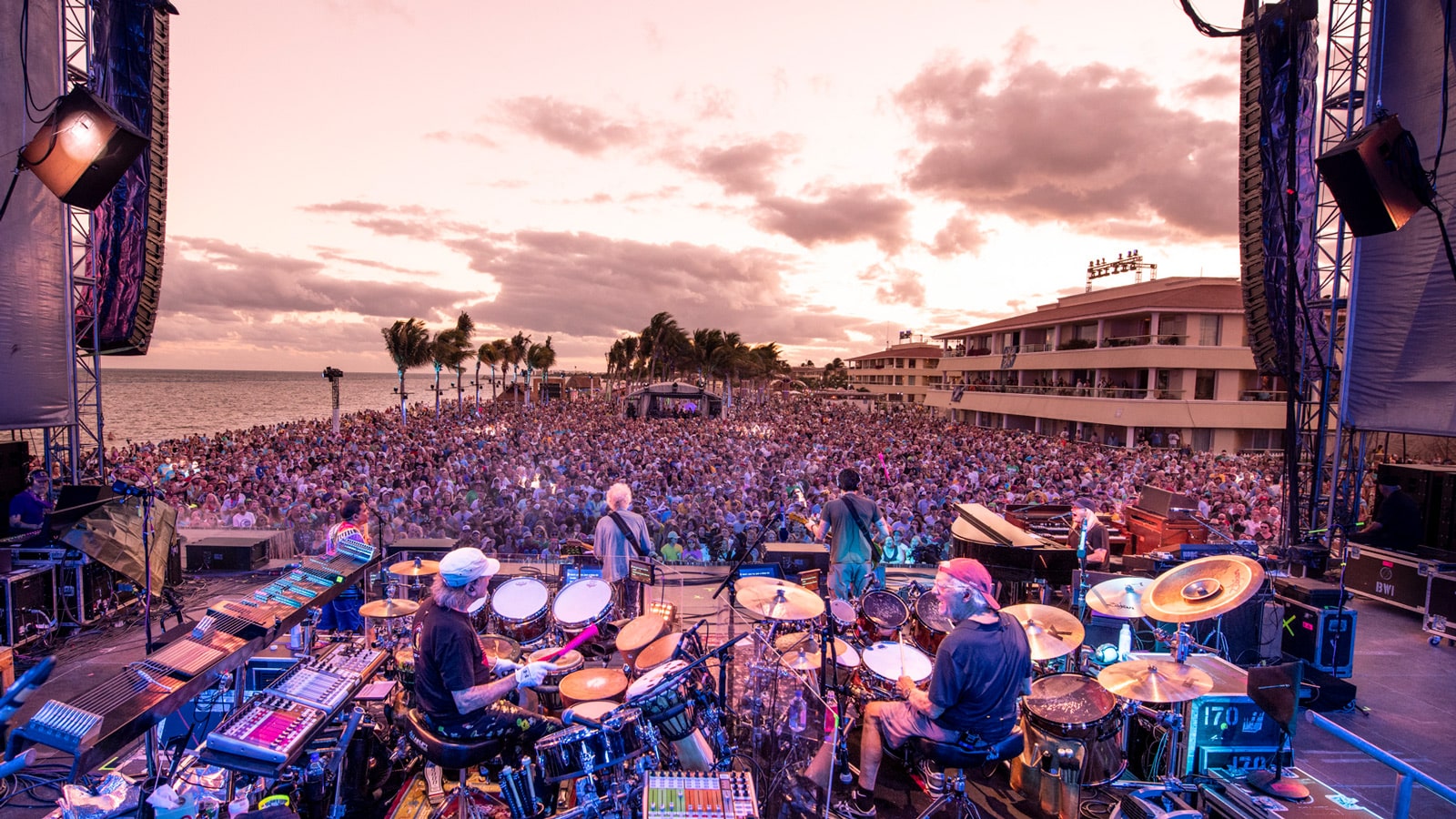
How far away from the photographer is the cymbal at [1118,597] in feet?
14.6

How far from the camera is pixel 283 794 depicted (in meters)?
3.54

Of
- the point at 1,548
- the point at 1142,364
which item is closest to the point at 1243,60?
the point at 1,548

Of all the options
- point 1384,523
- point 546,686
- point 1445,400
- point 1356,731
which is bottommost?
point 1356,731

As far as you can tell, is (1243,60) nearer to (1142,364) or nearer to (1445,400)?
(1445,400)

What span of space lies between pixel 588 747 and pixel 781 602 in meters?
1.44

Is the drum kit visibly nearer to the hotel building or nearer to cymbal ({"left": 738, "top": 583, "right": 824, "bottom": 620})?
cymbal ({"left": 738, "top": 583, "right": 824, "bottom": 620})

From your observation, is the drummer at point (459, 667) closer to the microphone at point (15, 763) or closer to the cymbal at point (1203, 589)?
the microphone at point (15, 763)

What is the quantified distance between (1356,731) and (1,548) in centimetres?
1149

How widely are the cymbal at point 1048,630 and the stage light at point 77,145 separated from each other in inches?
299

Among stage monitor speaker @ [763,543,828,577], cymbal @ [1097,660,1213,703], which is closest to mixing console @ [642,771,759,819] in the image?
cymbal @ [1097,660,1213,703]

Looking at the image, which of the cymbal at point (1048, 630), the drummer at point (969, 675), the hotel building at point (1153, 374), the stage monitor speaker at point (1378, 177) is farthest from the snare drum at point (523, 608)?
the hotel building at point (1153, 374)

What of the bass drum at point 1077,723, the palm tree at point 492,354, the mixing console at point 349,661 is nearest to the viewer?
the bass drum at point 1077,723

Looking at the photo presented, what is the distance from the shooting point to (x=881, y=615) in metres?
4.95

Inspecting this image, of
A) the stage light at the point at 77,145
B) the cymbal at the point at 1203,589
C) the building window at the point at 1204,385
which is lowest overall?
the cymbal at the point at 1203,589
